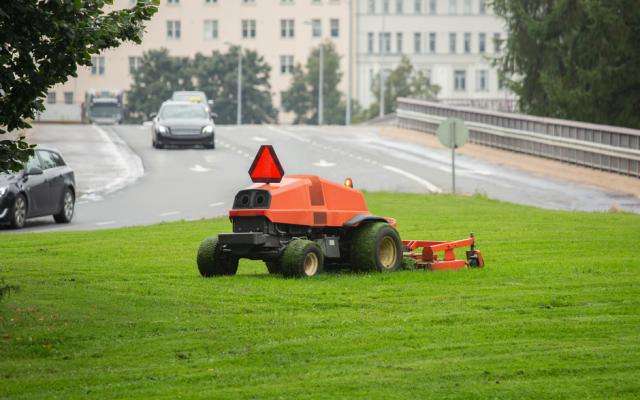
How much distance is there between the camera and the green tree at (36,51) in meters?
13.3

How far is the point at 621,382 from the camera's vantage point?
1086 centimetres

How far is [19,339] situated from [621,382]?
491 centimetres

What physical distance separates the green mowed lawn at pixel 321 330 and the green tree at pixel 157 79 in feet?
395

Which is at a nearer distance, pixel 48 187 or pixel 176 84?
pixel 48 187

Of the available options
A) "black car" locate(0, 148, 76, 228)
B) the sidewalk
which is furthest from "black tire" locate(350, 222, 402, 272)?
the sidewalk

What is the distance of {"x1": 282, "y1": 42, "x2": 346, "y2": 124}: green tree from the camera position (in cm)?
14400

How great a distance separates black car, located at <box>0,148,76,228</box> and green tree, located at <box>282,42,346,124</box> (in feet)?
369

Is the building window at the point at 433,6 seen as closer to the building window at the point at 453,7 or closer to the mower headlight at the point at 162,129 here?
the building window at the point at 453,7

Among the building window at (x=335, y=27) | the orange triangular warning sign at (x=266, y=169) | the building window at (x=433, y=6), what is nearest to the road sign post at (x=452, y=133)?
the orange triangular warning sign at (x=266, y=169)

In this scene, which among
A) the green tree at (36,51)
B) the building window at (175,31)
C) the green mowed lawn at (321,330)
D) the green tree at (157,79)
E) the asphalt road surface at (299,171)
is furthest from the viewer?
the building window at (175,31)

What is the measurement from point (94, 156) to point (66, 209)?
2439 cm

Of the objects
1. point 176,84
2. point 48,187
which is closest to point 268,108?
point 176,84

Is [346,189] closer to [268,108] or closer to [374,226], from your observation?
[374,226]

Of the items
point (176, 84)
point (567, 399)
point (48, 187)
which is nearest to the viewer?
point (567, 399)
